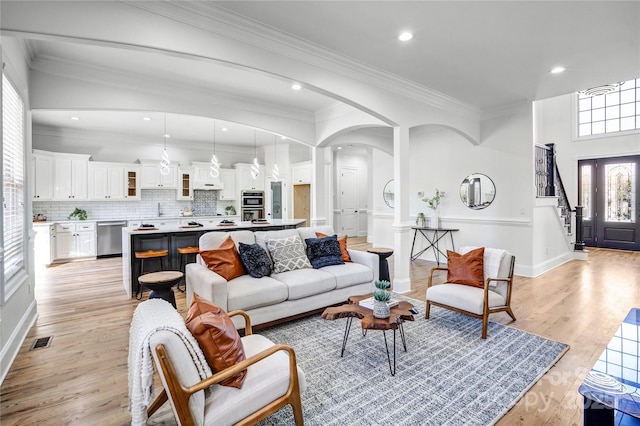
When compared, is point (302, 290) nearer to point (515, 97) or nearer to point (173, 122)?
point (515, 97)

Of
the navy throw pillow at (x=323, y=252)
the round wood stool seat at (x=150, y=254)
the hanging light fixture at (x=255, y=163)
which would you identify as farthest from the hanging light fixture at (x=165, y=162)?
the navy throw pillow at (x=323, y=252)

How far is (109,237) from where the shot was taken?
7621mm

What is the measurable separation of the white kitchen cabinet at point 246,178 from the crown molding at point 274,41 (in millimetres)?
6206

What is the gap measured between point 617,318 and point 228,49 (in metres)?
5.21

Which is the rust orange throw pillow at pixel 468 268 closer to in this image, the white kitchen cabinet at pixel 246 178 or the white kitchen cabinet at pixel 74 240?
the white kitchen cabinet at pixel 246 178

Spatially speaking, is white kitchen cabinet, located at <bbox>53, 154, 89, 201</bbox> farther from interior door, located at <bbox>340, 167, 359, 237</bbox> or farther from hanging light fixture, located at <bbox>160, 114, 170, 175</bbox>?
interior door, located at <bbox>340, 167, 359, 237</bbox>

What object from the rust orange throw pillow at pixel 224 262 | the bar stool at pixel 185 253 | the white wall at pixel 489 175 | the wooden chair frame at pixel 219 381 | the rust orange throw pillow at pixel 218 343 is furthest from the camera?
the white wall at pixel 489 175

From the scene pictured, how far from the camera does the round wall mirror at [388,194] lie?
308 inches

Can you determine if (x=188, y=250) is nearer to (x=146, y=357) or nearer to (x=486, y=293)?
(x=146, y=357)

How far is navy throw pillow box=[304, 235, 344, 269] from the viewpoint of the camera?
13.1 ft

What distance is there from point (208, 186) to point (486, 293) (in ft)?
26.2

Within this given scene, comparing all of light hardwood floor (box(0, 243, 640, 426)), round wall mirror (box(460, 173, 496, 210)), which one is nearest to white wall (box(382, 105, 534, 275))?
round wall mirror (box(460, 173, 496, 210))

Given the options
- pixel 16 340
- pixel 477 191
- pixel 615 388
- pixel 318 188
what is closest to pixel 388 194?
pixel 477 191

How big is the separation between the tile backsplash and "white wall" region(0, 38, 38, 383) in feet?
15.7
